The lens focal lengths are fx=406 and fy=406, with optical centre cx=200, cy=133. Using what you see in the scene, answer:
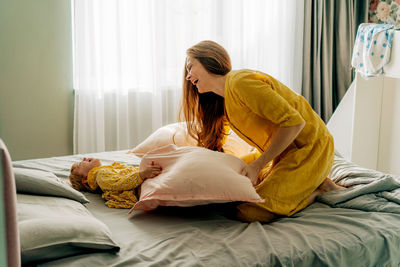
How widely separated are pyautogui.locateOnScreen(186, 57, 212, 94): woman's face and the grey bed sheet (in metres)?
0.48

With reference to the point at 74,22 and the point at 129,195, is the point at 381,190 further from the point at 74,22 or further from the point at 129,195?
the point at 74,22

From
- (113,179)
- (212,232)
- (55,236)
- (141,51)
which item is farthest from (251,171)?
(141,51)

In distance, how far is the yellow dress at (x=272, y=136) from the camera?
1.44 metres

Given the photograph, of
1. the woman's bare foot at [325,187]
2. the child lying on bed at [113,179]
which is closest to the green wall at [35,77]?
the child lying on bed at [113,179]

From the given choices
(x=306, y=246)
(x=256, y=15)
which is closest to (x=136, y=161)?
(x=306, y=246)

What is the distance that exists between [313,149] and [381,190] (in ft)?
1.00

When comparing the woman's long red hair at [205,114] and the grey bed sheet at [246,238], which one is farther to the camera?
the woman's long red hair at [205,114]

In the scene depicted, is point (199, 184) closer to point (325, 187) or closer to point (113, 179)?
point (113, 179)

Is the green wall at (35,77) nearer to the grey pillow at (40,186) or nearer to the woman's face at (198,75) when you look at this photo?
the grey pillow at (40,186)

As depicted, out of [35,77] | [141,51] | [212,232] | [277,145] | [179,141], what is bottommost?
[212,232]

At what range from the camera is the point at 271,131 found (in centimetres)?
161

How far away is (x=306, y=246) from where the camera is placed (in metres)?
1.24

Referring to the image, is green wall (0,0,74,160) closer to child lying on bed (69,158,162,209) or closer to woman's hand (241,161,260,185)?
child lying on bed (69,158,162,209)

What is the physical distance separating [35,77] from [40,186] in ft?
5.22
